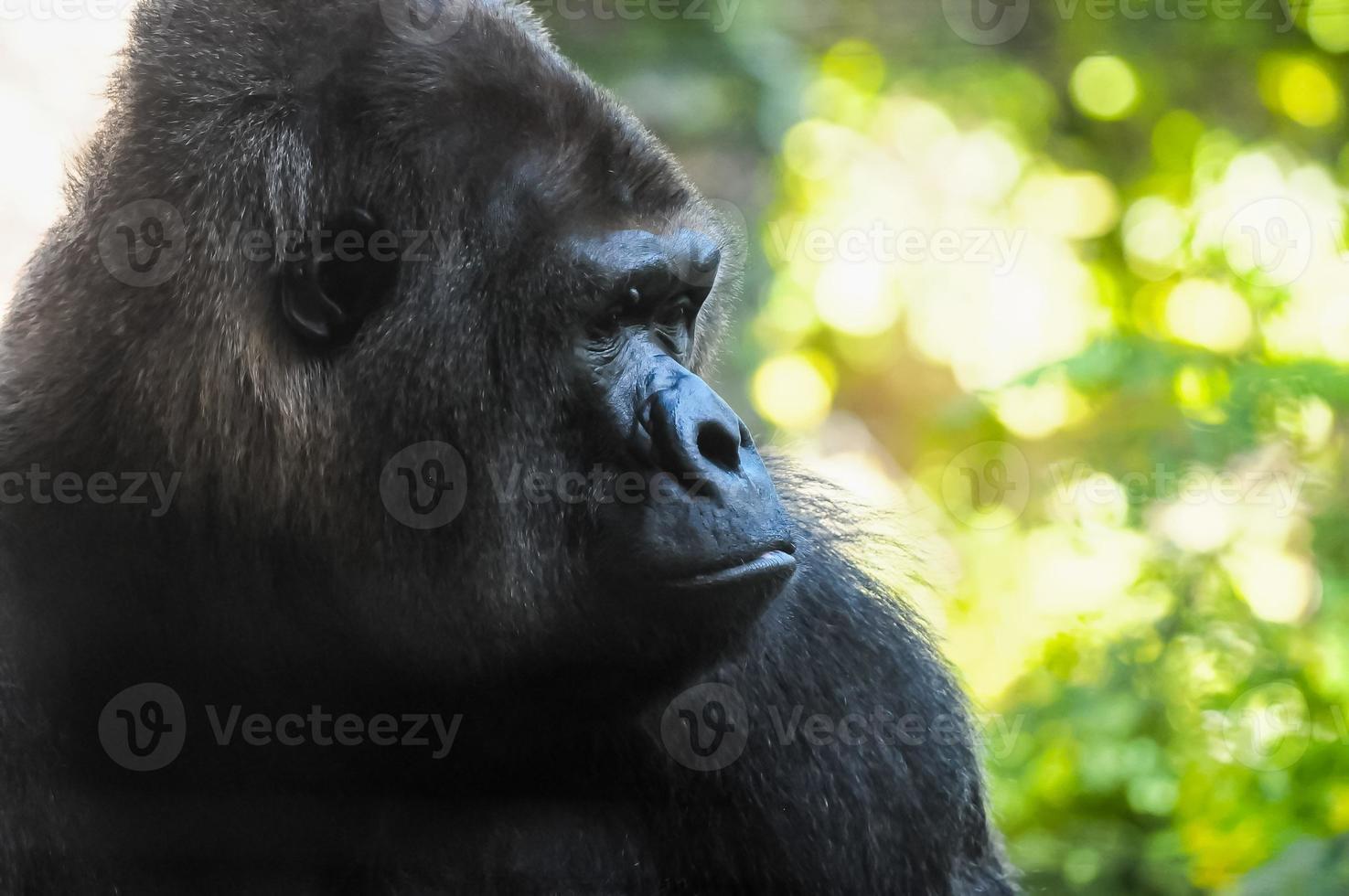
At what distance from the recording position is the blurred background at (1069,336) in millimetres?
4633

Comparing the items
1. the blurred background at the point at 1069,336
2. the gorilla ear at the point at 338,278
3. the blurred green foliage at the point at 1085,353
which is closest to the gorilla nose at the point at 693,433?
the gorilla ear at the point at 338,278

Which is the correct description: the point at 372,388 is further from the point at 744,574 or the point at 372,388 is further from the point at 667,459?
the point at 744,574

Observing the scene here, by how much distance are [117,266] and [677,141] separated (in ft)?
14.5

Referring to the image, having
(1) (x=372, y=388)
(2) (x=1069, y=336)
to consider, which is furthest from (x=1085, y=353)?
(2) (x=1069, y=336)

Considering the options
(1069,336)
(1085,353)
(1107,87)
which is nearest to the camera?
(1085,353)

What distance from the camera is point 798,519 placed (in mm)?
3527

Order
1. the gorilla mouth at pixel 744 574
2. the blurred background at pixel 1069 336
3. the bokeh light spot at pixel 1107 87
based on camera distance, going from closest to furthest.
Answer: the gorilla mouth at pixel 744 574 < the blurred background at pixel 1069 336 < the bokeh light spot at pixel 1107 87

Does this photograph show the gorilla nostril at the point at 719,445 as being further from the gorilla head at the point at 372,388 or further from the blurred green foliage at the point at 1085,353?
the blurred green foliage at the point at 1085,353

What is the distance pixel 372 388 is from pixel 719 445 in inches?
25.5

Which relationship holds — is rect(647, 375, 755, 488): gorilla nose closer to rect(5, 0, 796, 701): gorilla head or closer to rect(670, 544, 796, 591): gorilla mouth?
rect(5, 0, 796, 701): gorilla head

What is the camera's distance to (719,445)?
259 centimetres

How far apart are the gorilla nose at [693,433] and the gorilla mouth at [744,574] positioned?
0.16 m

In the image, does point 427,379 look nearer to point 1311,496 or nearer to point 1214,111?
point 1311,496

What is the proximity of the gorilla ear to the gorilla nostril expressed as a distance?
648 mm
